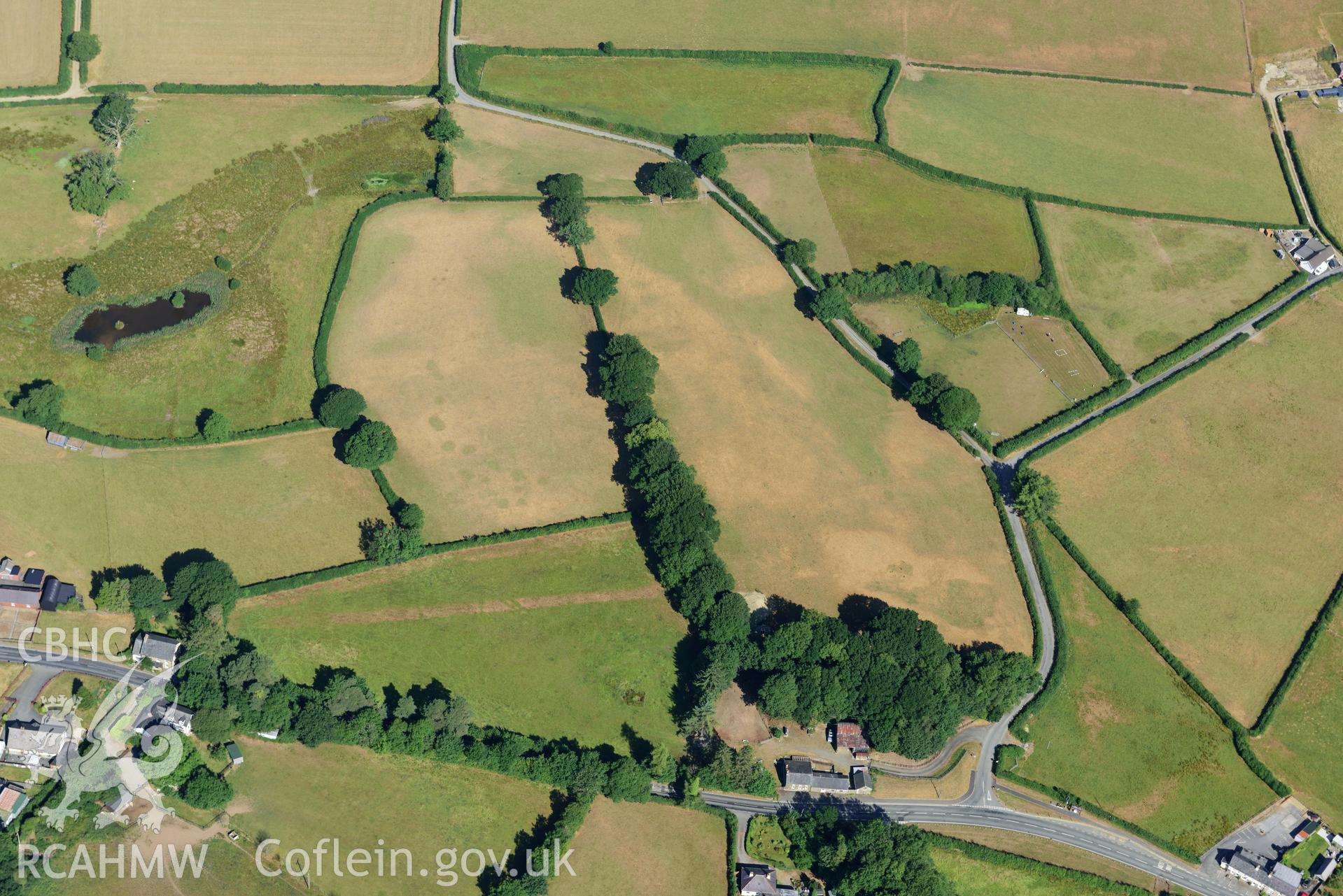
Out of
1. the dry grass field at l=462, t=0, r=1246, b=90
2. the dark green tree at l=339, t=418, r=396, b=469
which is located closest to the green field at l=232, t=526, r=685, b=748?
the dark green tree at l=339, t=418, r=396, b=469

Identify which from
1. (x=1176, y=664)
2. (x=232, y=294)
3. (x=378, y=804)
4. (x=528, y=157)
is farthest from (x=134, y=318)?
(x=1176, y=664)

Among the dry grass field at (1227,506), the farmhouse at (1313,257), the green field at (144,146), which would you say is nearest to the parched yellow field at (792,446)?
the dry grass field at (1227,506)

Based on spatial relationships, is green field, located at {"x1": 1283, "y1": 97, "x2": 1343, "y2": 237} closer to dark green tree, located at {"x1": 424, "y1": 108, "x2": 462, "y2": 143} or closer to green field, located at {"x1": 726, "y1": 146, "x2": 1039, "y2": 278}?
green field, located at {"x1": 726, "y1": 146, "x2": 1039, "y2": 278}

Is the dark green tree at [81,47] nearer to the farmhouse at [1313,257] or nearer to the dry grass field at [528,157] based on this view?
the dry grass field at [528,157]

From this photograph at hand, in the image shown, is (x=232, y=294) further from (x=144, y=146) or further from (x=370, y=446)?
(x=370, y=446)

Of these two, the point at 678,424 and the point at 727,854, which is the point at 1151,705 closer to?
the point at 727,854
